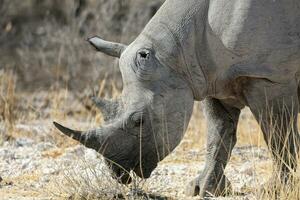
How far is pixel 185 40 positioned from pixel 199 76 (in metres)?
0.32

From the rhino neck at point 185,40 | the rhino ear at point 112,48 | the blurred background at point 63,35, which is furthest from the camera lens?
the blurred background at point 63,35

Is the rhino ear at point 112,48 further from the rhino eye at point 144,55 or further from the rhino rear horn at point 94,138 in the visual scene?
the rhino rear horn at point 94,138

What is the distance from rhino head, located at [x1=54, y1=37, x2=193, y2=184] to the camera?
21.7 ft

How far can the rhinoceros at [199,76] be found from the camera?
6.68 metres

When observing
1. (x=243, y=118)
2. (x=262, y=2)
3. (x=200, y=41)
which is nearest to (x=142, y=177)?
(x=200, y=41)

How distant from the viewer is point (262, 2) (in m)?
6.74

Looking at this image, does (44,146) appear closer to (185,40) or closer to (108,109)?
(108,109)

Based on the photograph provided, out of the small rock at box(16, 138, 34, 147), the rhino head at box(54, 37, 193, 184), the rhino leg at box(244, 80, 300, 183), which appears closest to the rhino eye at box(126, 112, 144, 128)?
the rhino head at box(54, 37, 193, 184)

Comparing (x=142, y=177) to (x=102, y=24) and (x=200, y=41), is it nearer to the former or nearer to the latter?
(x=200, y=41)

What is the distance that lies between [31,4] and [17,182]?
11.4 meters

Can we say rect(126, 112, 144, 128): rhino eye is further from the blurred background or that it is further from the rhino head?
the blurred background

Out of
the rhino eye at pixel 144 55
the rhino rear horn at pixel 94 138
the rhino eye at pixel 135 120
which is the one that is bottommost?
the rhino rear horn at pixel 94 138

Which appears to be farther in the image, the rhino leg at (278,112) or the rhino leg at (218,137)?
the rhino leg at (218,137)

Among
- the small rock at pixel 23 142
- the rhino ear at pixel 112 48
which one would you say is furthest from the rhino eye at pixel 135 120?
the small rock at pixel 23 142
